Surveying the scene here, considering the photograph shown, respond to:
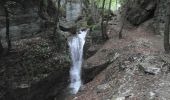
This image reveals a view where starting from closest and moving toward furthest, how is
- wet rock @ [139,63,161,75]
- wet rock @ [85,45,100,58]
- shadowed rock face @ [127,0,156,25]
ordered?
1. wet rock @ [139,63,161,75]
2. wet rock @ [85,45,100,58]
3. shadowed rock face @ [127,0,156,25]

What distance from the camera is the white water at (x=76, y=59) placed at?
23.7 m

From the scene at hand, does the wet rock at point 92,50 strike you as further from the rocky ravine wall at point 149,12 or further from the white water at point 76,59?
the rocky ravine wall at point 149,12

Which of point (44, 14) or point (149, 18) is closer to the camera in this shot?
point (44, 14)

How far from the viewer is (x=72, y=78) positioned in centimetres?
2438

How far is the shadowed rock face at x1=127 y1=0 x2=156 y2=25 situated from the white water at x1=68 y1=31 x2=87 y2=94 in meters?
6.11

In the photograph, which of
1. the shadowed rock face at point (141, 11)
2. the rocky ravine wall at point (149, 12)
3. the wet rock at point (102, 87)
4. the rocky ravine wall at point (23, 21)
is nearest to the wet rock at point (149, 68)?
the wet rock at point (102, 87)

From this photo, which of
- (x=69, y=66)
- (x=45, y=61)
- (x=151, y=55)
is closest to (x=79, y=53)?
(x=69, y=66)

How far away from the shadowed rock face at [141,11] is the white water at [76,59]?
6.11 meters

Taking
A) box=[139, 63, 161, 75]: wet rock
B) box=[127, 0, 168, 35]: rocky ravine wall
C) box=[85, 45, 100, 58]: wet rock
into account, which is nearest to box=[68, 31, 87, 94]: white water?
box=[85, 45, 100, 58]: wet rock

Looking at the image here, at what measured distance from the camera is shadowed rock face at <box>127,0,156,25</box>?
3005cm

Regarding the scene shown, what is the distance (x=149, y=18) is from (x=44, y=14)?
10887mm

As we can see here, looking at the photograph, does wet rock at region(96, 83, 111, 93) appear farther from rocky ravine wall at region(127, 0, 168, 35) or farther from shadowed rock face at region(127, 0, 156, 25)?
shadowed rock face at region(127, 0, 156, 25)

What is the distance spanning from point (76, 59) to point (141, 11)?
9.53 m

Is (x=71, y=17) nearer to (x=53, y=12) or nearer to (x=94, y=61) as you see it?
(x=53, y=12)
